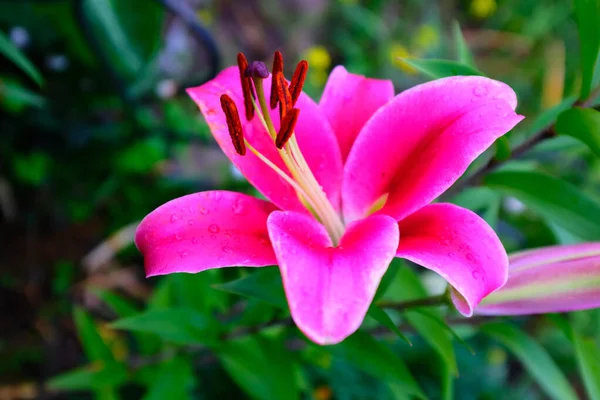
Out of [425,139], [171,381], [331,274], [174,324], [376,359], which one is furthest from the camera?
[171,381]

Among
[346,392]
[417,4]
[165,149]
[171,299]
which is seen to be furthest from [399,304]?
[417,4]

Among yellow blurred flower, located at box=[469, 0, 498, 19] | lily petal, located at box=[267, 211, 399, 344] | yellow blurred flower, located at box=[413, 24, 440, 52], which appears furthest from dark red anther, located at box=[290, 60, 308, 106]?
yellow blurred flower, located at box=[469, 0, 498, 19]

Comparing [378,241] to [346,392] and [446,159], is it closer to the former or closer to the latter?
[446,159]

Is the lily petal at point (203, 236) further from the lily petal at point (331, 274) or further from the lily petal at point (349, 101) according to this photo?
the lily petal at point (349, 101)

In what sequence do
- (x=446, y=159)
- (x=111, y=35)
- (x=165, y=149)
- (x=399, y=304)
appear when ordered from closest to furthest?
(x=446, y=159) → (x=399, y=304) → (x=111, y=35) → (x=165, y=149)

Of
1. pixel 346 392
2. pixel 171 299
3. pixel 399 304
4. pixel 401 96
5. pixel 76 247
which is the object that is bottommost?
pixel 346 392

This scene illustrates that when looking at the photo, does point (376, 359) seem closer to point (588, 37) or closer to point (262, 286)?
point (262, 286)

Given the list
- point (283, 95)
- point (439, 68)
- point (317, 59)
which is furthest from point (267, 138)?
point (317, 59)
